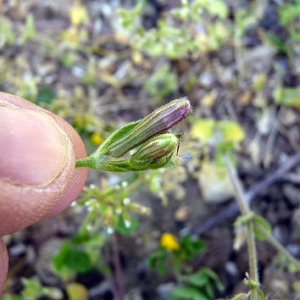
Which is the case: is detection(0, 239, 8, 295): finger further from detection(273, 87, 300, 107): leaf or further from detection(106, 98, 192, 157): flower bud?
detection(273, 87, 300, 107): leaf

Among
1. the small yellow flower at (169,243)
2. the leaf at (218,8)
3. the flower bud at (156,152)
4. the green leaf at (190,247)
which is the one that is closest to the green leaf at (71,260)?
the small yellow flower at (169,243)

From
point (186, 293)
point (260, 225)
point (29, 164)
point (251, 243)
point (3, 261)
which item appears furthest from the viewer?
point (186, 293)

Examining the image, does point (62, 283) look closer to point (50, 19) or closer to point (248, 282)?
point (248, 282)

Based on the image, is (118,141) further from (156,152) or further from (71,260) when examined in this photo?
(71,260)

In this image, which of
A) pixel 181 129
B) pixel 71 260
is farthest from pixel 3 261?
pixel 181 129

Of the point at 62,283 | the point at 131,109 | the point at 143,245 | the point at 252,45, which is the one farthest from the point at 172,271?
the point at 252,45

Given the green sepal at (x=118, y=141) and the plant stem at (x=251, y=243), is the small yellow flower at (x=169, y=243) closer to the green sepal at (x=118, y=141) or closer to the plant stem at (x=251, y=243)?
the plant stem at (x=251, y=243)
